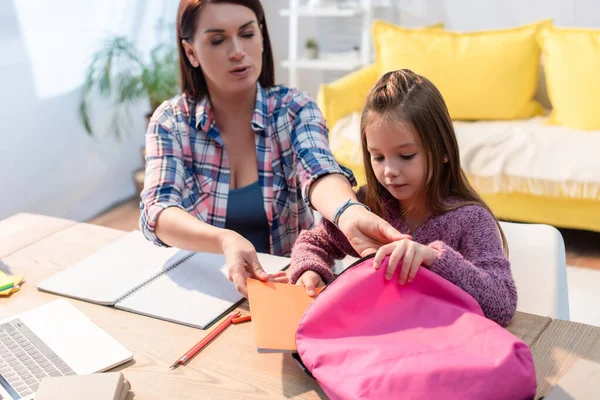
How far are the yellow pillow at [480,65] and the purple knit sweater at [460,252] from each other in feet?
6.31

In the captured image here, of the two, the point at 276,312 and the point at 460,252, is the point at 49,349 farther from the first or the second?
the point at 460,252

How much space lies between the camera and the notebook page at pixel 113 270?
4.02 feet

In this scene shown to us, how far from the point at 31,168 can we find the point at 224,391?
8.00 ft

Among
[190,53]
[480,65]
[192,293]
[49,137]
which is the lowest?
[49,137]

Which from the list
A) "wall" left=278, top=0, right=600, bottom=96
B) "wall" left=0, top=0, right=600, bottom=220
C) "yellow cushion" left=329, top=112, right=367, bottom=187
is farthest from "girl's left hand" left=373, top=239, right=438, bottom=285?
"wall" left=278, top=0, right=600, bottom=96

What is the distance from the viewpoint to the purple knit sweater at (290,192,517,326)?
39.1 inches

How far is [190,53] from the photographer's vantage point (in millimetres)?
1542

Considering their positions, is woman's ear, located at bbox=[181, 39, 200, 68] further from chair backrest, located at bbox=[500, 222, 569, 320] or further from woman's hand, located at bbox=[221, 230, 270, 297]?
chair backrest, located at bbox=[500, 222, 569, 320]

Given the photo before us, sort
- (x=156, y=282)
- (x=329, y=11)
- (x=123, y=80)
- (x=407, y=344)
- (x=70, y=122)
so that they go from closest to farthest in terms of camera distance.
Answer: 1. (x=407, y=344)
2. (x=156, y=282)
3. (x=70, y=122)
4. (x=123, y=80)
5. (x=329, y=11)

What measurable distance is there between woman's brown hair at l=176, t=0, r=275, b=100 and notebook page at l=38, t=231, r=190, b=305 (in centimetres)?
38

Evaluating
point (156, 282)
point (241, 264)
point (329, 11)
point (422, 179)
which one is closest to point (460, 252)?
point (422, 179)

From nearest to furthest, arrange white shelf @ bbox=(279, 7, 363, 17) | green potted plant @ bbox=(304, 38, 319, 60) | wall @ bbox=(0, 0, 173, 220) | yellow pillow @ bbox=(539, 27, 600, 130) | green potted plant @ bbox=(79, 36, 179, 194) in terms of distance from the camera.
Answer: yellow pillow @ bbox=(539, 27, 600, 130)
wall @ bbox=(0, 0, 173, 220)
green potted plant @ bbox=(79, 36, 179, 194)
white shelf @ bbox=(279, 7, 363, 17)
green potted plant @ bbox=(304, 38, 319, 60)

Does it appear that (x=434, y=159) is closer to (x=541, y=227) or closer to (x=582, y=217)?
(x=541, y=227)

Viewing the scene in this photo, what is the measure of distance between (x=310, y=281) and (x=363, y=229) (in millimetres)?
132
